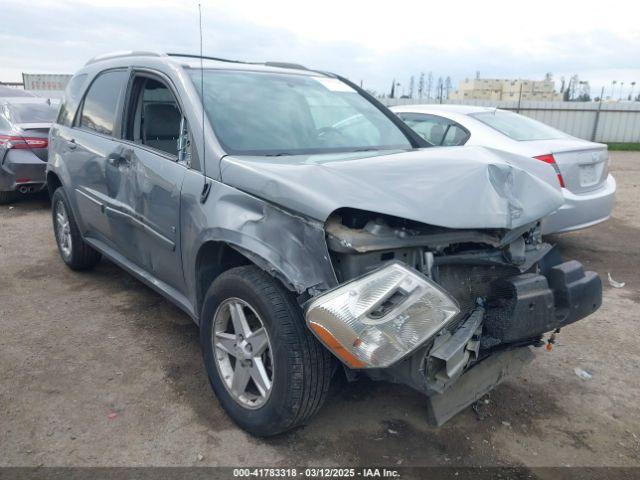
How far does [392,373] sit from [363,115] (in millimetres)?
2099

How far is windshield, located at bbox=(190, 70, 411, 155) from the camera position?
3123 mm

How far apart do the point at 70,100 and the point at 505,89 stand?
3288 centimetres

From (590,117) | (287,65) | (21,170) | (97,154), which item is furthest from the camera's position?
(590,117)

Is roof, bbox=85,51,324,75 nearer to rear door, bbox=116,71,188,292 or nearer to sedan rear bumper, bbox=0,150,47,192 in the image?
rear door, bbox=116,71,188,292

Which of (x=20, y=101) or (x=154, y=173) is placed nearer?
(x=154, y=173)

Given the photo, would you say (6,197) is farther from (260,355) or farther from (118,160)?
(260,355)

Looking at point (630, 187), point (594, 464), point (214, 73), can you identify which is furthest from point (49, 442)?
point (630, 187)

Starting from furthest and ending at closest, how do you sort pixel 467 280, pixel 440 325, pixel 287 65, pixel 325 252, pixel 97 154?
pixel 287 65 → pixel 97 154 → pixel 467 280 → pixel 325 252 → pixel 440 325

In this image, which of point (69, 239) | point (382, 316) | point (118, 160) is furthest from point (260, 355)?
point (69, 239)

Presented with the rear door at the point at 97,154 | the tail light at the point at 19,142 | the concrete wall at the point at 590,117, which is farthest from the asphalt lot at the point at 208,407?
the concrete wall at the point at 590,117

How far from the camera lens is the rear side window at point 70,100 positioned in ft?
15.5

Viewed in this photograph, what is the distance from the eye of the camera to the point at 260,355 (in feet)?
8.70

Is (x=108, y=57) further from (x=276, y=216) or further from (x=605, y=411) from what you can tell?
(x=605, y=411)

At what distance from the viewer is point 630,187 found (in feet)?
35.2
